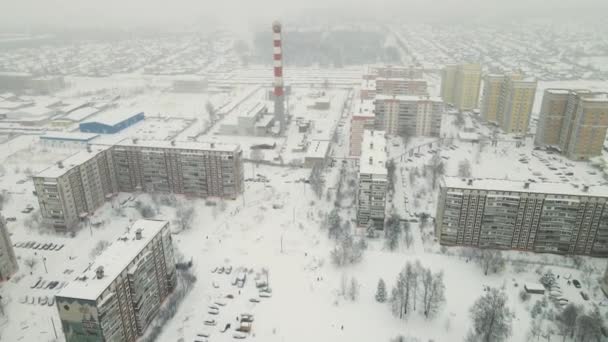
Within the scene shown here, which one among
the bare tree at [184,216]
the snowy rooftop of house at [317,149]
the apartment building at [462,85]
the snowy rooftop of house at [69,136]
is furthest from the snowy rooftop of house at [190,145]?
the apartment building at [462,85]

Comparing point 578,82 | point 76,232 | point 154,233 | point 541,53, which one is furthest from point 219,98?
point 541,53

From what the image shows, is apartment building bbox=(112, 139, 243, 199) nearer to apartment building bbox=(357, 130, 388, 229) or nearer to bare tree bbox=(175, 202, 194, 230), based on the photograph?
bare tree bbox=(175, 202, 194, 230)

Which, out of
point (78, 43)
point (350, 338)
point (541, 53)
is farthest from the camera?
point (78, 43)

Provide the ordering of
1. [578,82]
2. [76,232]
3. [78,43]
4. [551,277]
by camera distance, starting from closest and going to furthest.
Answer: [551,277] → [76,232] → [578,82] → [78,43]

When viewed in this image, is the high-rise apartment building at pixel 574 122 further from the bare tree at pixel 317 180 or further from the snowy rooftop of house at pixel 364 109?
the bare tree at pixel 317 180

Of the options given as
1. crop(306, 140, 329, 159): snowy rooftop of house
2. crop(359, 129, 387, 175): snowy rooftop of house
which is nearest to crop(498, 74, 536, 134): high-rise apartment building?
crop(359, 129, 387, 175): snowy rooftop of house

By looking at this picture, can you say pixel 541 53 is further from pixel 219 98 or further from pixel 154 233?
pixel 154 233

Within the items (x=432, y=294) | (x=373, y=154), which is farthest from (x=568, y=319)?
(x=373, y=154)
